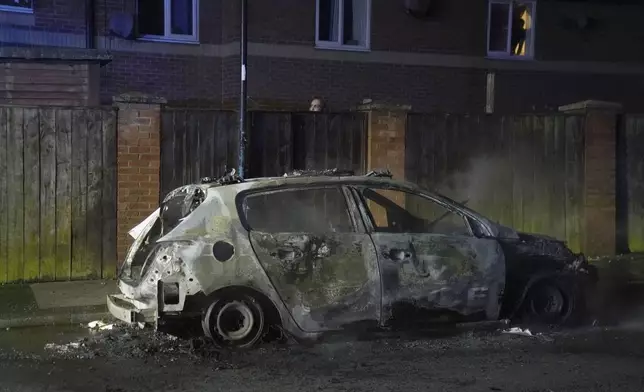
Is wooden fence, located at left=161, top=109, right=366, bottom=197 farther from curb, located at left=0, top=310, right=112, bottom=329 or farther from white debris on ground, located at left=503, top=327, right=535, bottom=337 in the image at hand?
white debris on ground, located at left=503, top=327, right=535, bottom=337

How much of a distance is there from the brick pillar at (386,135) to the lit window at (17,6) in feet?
19.3

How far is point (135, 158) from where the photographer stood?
29.9 ft

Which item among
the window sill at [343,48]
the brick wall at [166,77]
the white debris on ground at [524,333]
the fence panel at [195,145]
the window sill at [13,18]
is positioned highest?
the window sill at [13,18]

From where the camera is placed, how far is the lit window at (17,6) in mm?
11773

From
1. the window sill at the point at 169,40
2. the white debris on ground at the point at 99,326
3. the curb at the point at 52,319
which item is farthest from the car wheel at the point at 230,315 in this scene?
the window sill at the point at 169,40

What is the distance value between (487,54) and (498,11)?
101 centimetres

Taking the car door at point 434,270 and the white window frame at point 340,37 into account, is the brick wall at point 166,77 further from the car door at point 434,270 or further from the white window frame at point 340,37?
the car door at point 434,270

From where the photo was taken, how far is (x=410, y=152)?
1017 cm

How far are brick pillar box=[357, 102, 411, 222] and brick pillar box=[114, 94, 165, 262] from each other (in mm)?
2776


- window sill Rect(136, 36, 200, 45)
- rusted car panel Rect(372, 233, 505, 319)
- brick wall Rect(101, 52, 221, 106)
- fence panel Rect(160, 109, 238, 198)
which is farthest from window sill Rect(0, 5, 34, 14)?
rusted car panel Rect(372, 233, 505, 319)

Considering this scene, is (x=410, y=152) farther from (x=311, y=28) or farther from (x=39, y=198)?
(x=39, y=198)

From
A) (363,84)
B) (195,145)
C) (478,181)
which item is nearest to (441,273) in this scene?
(195,145)

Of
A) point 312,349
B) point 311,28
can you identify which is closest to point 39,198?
point 312,349

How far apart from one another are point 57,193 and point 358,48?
647 centimetres
